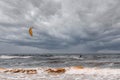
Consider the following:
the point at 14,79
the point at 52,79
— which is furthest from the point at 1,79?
the point at 52,79

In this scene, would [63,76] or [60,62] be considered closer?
[63,76]

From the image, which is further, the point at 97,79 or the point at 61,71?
the point at 61,71

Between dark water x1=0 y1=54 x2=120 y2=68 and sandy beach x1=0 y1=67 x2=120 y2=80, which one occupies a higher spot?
dark water x1=0 y1=54 x2=120 y2=68

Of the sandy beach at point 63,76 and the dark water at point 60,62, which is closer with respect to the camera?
the sandy beach at point 63,76

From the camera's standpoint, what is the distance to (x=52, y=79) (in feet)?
38.8

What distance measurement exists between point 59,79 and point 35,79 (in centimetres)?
162

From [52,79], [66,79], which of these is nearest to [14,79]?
[52,79]

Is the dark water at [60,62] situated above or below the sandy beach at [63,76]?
above

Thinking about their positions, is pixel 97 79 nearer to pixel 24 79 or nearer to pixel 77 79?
pixel 77 79

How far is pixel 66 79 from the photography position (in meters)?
11.7

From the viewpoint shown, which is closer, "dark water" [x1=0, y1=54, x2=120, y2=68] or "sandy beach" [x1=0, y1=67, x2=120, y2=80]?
"sandy beach" [x1=0, y1=67, x2=120, y2=80]

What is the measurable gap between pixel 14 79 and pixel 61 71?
4930 mm

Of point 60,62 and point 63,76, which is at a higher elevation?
point 60,62

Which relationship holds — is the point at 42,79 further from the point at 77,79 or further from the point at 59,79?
the point at 77,79
